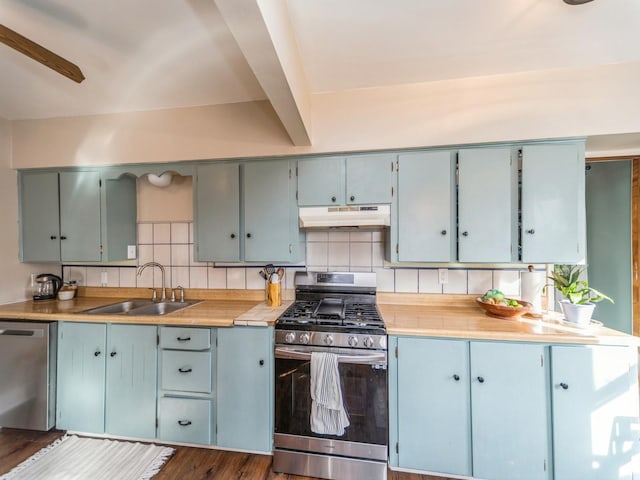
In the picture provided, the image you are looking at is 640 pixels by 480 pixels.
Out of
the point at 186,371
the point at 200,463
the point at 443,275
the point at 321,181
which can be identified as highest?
the point at 321,181

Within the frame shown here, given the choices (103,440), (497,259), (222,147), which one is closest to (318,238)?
(222,147)

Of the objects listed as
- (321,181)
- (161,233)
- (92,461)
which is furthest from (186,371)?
(321,181)

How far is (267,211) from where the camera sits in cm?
208

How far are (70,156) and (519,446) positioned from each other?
384 cm

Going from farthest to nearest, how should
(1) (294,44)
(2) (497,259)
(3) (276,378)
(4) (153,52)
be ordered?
(2) (497,259)
(3) (276,378)
(4) (153,52)
(1) (294,44)

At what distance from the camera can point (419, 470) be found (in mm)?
1651

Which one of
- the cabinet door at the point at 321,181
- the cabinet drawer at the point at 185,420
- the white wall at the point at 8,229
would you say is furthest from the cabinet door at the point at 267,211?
the white wall at the point at 8,229

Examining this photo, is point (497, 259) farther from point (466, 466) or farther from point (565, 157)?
point (466, 466)

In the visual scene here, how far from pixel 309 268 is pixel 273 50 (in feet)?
5.27

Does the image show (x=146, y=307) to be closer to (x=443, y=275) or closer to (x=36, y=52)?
(x=36, y=52)

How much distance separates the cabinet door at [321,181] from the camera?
1998 mm

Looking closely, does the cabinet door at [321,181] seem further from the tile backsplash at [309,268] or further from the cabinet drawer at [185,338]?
the cabinet drawer at [185,338]

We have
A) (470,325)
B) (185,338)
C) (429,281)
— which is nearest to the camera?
(470,325)

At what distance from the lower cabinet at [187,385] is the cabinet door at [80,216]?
115 centimetres
